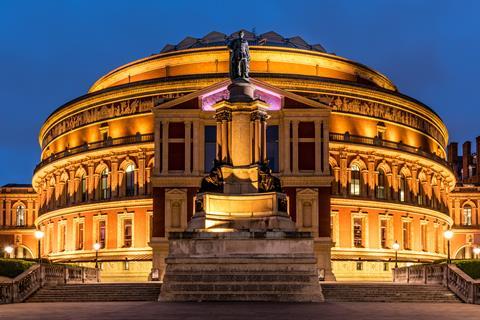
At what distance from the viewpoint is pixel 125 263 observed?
8512 centimetres

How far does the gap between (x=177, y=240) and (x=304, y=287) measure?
6.37m

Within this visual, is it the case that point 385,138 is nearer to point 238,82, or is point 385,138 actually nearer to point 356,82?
point 356,82

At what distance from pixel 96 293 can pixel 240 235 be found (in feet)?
28.8

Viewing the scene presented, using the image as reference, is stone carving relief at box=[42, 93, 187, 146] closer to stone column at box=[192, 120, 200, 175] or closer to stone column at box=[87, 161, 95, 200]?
stone column at box=[87, 161, 95, 200]

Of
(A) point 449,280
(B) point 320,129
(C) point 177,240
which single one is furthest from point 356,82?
(C) point 177,240

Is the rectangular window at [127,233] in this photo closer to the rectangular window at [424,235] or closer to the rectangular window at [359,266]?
the rectangular window at [359,266]

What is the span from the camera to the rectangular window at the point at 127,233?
8788 centimetres

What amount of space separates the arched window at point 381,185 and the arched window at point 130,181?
24.8 metres

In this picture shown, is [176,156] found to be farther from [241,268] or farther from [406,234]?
[241,268]

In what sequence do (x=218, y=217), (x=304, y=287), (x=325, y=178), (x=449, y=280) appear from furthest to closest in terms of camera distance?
(x=325, y=178), (x=449, y=280), (x=218, y=217), (x=304, y=287)

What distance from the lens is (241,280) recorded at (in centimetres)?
4084

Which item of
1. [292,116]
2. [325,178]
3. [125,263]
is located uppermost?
[292,116]

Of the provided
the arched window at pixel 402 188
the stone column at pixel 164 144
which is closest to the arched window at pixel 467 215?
the arched window at pixel 402 188

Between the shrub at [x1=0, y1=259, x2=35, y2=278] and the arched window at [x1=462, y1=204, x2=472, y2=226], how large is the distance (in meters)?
74.4
